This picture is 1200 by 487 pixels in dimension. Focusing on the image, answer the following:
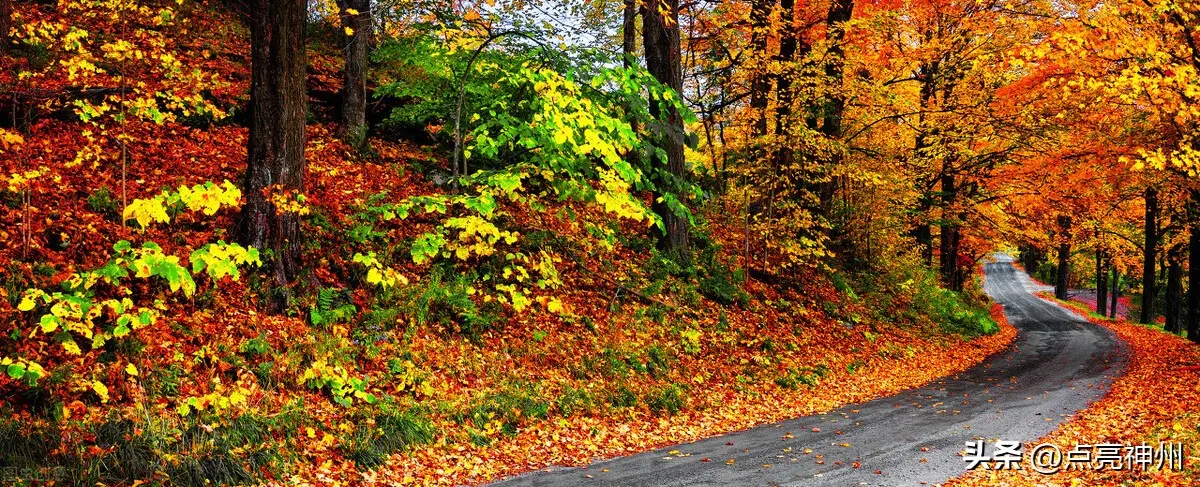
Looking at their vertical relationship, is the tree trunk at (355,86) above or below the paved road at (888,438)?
above

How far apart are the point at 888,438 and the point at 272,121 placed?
8040mm

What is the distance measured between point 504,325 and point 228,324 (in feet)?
11.5

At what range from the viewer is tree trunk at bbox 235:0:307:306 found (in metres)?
7.61

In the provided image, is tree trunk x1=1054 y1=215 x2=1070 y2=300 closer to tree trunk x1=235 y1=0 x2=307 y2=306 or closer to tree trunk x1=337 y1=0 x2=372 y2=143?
tree trunk x1=337 y1=0 x2=372 y2=143

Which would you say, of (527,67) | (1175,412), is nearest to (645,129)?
(527,67)

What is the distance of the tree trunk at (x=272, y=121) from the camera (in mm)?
7613

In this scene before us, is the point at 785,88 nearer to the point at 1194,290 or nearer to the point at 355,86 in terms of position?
the point at 355,86

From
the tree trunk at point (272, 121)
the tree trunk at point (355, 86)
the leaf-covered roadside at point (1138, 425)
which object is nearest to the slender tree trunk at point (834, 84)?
the leaf-covered roadside at point (1138, 425)

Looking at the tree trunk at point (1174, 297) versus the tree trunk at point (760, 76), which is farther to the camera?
the tree trunk at point (1174, 297)

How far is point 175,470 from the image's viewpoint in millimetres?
5211

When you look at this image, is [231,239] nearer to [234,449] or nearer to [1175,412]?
[234,449]

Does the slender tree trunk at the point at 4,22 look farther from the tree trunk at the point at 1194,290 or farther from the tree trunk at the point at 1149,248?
the tree trunk at the point at 1149,248

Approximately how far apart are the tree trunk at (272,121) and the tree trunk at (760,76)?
857cm

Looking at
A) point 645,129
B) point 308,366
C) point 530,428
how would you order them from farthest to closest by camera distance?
point 645,129 → point 530,428 → point 308,366
